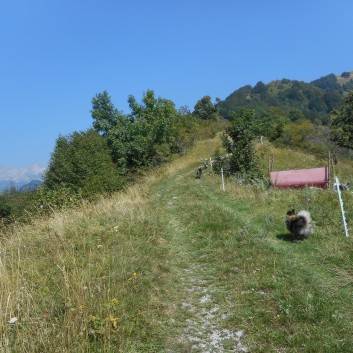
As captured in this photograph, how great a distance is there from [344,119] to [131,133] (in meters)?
32.0

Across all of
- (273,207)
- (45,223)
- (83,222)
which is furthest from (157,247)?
(273,207)

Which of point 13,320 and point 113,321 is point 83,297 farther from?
point 13,320

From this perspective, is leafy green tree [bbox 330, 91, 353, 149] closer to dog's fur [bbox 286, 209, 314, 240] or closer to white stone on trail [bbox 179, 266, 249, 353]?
dog's fur [bbox 286, 209, 314, 240]

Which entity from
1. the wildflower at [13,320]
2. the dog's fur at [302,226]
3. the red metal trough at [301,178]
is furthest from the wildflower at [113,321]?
the red metal trough at [301,178]

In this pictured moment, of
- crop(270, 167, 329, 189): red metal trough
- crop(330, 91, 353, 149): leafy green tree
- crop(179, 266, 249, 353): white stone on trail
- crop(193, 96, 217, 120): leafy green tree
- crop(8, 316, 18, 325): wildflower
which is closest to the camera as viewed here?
crop(8, 316, 18, 325): wildflower

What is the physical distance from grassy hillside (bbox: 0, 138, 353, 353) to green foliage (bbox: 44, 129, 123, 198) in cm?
2289

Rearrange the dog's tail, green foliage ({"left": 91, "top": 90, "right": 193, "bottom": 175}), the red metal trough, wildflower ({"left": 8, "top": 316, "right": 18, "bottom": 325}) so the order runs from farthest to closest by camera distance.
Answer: green foliage ({"left": 91, "top": 90, "right": 193, "bottom": 175}) < the red metal trough < the dog's tail < wildflower ({"left": 8, "top": 316, "right": 18, "bottom": 325})

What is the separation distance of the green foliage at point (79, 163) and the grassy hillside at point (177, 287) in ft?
75.1

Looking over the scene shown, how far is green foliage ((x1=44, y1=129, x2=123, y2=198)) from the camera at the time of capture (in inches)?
1358

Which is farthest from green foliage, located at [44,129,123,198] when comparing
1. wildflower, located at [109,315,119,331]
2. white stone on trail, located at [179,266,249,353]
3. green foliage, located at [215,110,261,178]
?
wildflower, located at [109,315,119,331]

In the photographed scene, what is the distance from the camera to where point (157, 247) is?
7496 mm

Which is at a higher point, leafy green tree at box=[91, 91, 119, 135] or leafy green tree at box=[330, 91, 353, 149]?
leafy green tree at box=[91, 91, 119, 135]

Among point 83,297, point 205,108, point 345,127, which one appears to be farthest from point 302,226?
point 205,108

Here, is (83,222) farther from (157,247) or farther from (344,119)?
(344,119)
